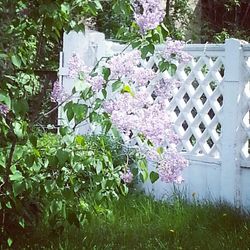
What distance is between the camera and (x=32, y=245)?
4121 millimetres

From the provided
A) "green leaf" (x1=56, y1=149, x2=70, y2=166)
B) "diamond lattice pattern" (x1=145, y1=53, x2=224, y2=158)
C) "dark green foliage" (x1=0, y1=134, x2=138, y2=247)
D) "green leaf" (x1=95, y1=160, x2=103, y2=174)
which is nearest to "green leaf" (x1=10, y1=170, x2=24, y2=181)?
"dark green foliage" (x1=0, y1=134, x2=138, y2=247)

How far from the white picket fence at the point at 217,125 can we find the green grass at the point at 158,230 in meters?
0.38

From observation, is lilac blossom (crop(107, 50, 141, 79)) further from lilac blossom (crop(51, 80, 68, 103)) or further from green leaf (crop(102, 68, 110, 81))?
lilac blossom (crop(51, 80, 68, 103))

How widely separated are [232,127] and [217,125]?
622 mm

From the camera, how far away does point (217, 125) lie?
5.97 m

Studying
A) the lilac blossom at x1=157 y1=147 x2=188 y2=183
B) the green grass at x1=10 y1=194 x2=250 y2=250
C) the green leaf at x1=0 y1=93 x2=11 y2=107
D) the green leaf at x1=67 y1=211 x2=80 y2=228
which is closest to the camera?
the green leaf at x1=0 y1=93 x2=11 y2=107

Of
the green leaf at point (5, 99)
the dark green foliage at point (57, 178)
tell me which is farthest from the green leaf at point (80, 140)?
the green leaf at point (5, 99)

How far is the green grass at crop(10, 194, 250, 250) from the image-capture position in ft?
13.7

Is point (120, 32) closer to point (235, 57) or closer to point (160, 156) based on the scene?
point (160, 156)

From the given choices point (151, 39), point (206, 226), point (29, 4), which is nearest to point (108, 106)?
point (151, 39)

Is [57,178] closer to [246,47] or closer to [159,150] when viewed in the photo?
[159,150]

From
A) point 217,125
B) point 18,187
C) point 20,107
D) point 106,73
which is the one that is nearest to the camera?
point 20,107

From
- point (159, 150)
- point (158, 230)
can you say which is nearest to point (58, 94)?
point (159, 150)

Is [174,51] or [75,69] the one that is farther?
[174,51]
